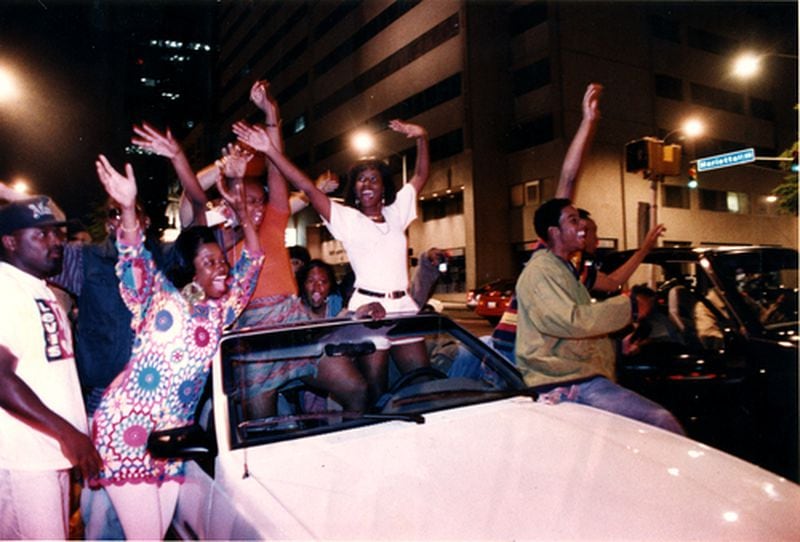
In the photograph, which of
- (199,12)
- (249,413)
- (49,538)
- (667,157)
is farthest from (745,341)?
(199,12)

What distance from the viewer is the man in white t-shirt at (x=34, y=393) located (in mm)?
2039

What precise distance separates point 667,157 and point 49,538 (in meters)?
8.94

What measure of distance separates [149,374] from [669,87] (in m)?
30.0

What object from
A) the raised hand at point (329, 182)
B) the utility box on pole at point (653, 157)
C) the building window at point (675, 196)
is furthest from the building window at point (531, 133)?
the raised hand at point (329, 182)

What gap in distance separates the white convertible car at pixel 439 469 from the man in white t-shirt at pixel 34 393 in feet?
1.38

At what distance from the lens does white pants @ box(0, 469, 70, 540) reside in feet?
6.70

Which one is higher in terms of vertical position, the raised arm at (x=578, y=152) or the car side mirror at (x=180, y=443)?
the raised arm at (x=578, y=152)

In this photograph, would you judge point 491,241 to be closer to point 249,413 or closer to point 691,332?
point 691,332

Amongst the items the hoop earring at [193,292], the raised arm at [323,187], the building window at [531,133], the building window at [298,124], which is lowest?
the hoop earring at [193,292]

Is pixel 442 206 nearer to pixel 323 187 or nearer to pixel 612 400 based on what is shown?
pixel 323 187

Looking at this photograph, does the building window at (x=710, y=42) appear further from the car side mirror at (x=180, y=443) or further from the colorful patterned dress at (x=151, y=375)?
the car side mirror at (x=180, y=443)

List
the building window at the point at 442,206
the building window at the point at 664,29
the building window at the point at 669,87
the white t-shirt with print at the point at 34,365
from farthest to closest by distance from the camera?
1. the building window at the point at 442,206
2. the building window at the point at 669,87
3. the building window at the point at 664,29
4. the white t-shirt with print at the point at 34,365

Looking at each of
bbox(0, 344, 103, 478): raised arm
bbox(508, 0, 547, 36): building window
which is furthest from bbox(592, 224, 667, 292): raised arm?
bbox(508, 0, 547, 36): building window

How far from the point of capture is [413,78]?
28.8 m
